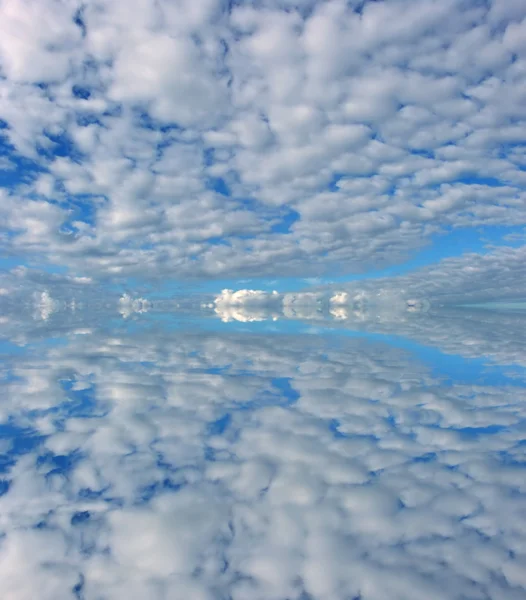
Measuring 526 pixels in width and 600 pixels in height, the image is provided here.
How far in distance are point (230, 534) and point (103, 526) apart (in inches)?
→ 85.0

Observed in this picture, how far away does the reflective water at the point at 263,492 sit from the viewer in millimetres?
5348

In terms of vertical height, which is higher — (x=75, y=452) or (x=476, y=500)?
(x=75, y=452)

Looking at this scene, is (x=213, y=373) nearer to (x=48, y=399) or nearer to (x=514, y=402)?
(x=48, y=399)

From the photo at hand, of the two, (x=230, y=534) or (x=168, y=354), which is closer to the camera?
(x=230, y=534)

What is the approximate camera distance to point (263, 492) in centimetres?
756

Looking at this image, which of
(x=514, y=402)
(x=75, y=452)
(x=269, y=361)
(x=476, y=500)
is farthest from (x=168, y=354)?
(x=476, y=500)

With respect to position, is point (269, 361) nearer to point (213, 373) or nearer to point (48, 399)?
point (213, 373)

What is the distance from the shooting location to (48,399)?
47.6ft

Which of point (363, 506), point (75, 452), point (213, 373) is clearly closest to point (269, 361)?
point (213, 373)

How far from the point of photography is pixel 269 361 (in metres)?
23.0

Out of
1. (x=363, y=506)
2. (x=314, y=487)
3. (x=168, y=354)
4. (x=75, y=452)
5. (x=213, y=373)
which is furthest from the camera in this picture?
(x=168, y=354)

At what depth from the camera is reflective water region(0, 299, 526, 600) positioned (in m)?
5.35

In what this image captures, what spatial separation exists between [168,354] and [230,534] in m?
20.7

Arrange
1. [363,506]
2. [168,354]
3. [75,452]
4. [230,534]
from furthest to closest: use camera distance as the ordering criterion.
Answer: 1. [168,354]
2. [75,452]
3. [363,506]
4. [230,534]
